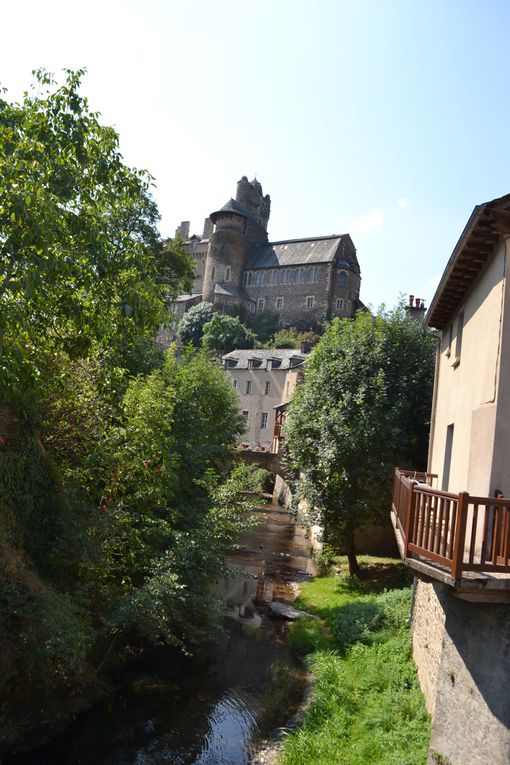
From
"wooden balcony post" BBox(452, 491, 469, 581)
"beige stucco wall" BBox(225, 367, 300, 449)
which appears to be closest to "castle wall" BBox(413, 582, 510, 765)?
"wooden balcony post" BBox(452, 491, 469, 581)

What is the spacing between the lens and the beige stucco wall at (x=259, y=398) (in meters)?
56.2

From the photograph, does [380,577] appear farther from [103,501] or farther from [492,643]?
[492,643]

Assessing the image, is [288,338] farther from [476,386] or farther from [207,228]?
[476,386]

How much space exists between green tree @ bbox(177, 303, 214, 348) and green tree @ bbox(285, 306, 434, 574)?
59468mm

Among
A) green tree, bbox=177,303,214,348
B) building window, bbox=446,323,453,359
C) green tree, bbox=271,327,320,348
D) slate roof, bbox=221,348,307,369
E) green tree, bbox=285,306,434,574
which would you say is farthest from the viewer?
green tree, bbox=177,303,214,348

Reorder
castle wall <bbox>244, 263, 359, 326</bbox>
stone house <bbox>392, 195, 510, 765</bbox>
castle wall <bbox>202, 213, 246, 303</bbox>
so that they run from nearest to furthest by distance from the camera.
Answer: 1. stone house <bbox>392, 195, 510, 765</bbox>
2. castle wall <bbox>244, 263, 359, 326</bbox>
3. castle wall <bbox>202, 213, 246, 303</bbox>

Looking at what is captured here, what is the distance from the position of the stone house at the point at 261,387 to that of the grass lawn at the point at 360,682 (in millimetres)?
38554

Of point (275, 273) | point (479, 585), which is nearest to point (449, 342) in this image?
point (479, 585)

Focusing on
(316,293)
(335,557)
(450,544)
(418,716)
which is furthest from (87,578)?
(316,293)

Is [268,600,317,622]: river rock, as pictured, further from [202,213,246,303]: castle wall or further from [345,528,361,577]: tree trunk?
[202,213,246,303]: castle wall

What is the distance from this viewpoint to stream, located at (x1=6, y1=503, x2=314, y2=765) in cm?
988

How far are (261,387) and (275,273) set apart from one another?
111 feet

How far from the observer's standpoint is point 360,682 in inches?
455

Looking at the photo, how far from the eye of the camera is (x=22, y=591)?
9180 mm
